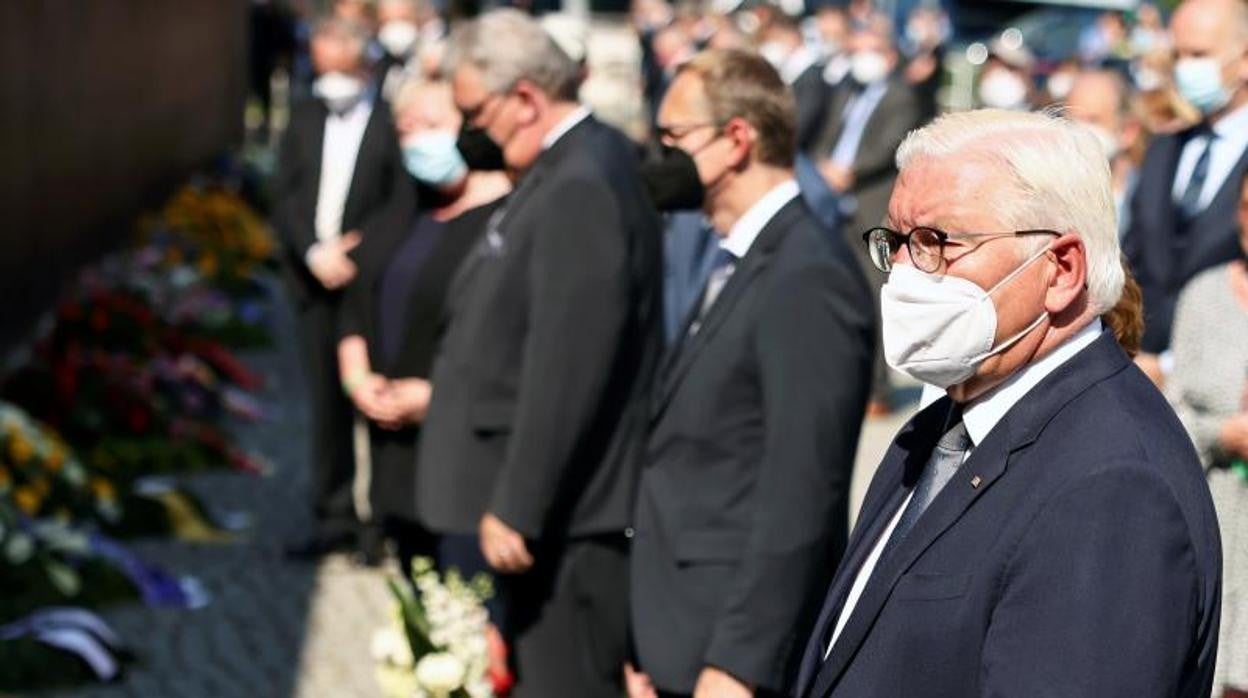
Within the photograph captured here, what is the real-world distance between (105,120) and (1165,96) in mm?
9056

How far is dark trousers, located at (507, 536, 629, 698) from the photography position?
5.62 meters

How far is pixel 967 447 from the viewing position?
3146mm

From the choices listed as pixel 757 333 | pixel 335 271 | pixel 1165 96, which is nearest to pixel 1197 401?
pixel 757 333

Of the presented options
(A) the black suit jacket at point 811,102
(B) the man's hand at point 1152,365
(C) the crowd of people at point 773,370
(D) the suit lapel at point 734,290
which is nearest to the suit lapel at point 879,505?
(C) the crowd of people at point 773,370

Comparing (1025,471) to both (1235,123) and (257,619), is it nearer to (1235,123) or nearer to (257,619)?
(1235,123)

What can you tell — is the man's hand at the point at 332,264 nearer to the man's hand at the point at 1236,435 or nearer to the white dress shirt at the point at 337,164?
the white dress shirt at the point at 337,164

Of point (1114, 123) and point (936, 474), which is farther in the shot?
point (1114, 123)

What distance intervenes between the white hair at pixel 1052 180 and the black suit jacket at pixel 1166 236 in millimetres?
3457

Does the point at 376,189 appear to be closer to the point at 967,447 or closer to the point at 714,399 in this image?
the point at 714,399

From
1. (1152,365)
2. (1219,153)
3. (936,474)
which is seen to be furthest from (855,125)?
(936,474)

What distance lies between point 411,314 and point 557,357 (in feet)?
5.26

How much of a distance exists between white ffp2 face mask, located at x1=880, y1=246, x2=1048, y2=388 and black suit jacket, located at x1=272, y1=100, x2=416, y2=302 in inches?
223

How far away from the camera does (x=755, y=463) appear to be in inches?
184

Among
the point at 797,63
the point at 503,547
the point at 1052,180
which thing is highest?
the point at 1052,180
